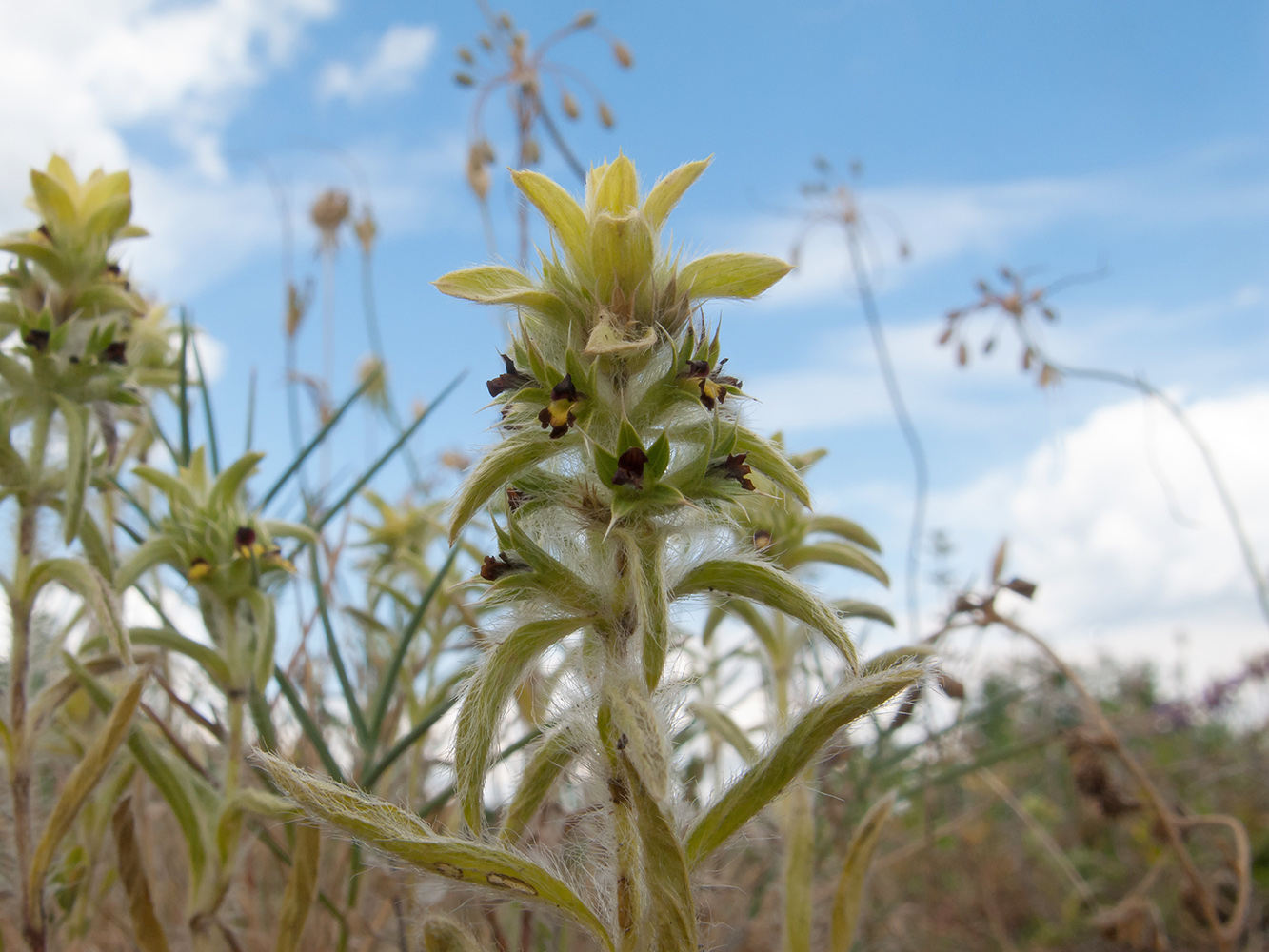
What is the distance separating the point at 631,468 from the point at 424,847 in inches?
26.7

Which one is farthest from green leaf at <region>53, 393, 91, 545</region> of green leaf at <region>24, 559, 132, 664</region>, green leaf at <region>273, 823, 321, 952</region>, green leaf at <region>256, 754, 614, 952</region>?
green leaf at <region>256, 754, 614, 952</region>

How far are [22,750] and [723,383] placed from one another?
187 centimetres

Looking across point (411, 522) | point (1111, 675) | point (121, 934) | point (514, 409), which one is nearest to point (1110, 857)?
point (1111, 675)

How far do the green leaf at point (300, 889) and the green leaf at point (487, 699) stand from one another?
68cm

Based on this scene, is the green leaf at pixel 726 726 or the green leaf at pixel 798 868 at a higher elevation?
the green leaf at pixel 726 726

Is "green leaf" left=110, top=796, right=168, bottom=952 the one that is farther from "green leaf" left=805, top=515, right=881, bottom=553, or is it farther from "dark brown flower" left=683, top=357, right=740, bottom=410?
"green leaf" left=805, top=515, right=881, bottom=553

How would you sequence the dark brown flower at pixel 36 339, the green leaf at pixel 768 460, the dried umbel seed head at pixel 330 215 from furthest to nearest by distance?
the dried umbel seed head at pixel 330 215
the dark brown flower at pixel 36 339
the green leaf at pixel 768 460

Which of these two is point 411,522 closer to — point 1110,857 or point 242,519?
point 242,519

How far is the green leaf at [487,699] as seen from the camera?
1529mm

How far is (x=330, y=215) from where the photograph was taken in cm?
531

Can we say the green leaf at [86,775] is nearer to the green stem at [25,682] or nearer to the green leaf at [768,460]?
the green stem at [25,682]

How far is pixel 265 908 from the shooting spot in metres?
3.41

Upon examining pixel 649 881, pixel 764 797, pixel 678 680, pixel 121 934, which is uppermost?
pixel 678 680

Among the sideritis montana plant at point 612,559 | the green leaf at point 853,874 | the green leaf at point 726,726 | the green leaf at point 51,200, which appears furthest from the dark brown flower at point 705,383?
the green leaf at point 51,200
